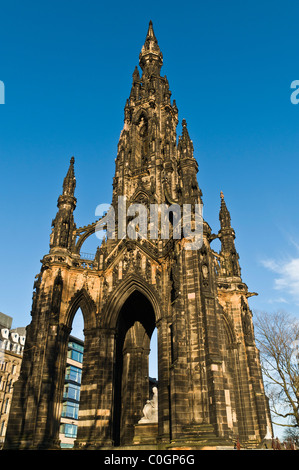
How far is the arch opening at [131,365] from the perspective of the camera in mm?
22500

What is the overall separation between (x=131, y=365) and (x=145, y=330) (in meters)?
2.38

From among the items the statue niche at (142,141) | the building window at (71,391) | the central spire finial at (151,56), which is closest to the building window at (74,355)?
the building window at (71,391)

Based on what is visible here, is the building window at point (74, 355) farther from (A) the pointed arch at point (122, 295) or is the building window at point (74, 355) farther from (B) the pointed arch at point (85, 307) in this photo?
(A) the pointed arch at point (122, 295)

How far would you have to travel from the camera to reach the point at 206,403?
16.3 m

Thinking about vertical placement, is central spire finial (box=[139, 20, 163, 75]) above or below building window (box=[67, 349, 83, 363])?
above

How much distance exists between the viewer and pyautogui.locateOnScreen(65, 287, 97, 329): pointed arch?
74.6 feet

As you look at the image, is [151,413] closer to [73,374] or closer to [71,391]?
[71,391]

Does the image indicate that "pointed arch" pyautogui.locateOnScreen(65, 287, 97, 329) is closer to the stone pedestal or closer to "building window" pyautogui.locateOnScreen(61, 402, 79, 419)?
the stone pedestal

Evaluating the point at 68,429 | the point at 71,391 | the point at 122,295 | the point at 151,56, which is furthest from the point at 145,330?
the point at 68,429

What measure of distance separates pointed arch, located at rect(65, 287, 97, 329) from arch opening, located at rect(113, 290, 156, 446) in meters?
1.58

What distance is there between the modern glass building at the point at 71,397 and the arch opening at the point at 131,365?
3161cm

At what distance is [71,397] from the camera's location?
54.2 m

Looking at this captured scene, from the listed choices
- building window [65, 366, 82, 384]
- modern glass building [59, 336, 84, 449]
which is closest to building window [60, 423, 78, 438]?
modern glass building [59, 336, 84, 449]

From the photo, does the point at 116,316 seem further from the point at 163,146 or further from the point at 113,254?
the point at 163,146
